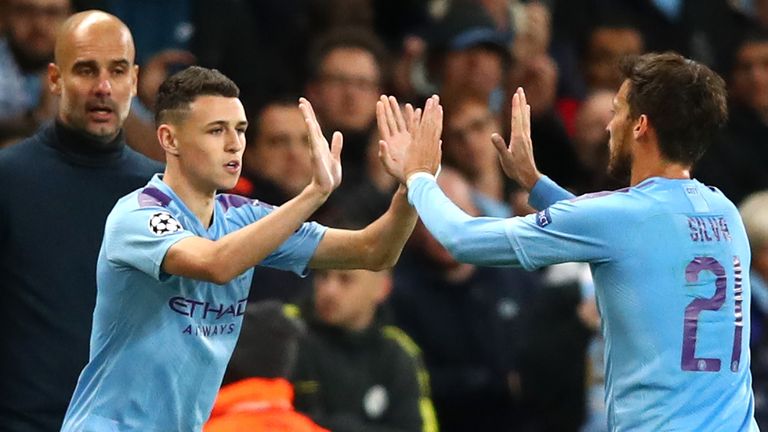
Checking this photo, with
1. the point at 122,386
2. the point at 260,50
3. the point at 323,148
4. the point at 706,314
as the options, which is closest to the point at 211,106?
the point at 323,148

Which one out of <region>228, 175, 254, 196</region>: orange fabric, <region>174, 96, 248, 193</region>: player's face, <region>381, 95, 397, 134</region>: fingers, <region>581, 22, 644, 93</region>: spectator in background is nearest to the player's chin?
<region>174, 96, 248, 193</region>: player's face

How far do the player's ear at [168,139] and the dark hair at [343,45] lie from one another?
4.58 meters

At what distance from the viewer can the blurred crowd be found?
8.20m

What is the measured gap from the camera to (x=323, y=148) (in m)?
5.43

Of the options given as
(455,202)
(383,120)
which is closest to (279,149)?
(455,202)

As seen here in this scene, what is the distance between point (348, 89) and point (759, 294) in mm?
2631

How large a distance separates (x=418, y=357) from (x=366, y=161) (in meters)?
1.76

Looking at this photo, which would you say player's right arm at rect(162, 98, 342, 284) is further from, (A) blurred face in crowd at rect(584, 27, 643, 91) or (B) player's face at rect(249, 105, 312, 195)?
(A) blurred face in crowd at rect(584, 27, 643, 91)

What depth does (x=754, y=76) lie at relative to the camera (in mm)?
11742

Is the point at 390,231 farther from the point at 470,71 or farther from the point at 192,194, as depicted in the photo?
the point at 470,71

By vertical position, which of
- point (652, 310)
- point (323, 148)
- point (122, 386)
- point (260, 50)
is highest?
point (260, 50)

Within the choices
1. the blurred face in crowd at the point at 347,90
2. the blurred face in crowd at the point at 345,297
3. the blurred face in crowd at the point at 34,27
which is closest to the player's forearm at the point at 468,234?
the blurred face in crowd at the point at 345,297

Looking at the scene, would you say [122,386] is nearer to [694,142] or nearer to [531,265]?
[531,265]

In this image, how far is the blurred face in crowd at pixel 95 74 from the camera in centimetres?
630
